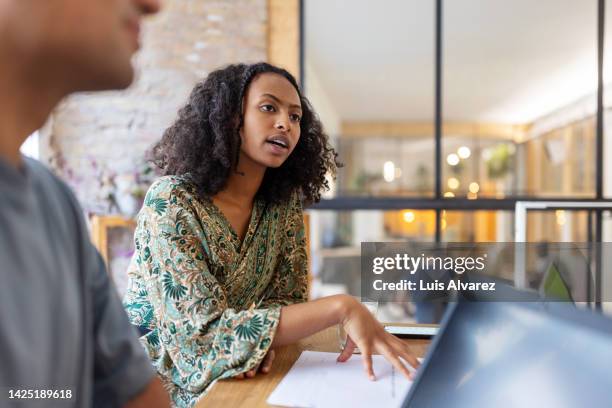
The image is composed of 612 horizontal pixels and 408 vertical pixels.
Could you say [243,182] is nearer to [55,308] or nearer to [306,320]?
[306,320]

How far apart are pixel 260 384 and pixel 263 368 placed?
5 centimetres

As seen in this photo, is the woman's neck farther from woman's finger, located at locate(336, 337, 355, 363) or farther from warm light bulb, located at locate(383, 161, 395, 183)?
warm light bulb, located at locate(383, 161, 395, 183)

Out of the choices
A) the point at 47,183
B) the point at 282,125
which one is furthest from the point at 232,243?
the point at 47,183

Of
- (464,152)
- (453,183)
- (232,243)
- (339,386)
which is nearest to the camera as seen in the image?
(339,386)

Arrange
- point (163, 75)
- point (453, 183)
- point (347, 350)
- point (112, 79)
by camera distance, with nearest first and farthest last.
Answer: point (112, 79) → point (347, 350) → point (163, 75) → point (453, 183)

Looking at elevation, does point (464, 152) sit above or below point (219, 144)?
above

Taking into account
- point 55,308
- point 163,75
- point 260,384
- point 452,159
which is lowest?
point 260,384

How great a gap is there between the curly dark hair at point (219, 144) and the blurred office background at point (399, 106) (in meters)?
1.88

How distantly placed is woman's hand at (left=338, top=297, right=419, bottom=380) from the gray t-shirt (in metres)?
0.43

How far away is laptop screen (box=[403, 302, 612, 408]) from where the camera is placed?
0.39 metres

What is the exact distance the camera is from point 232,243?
1.17m

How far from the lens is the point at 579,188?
143 inches

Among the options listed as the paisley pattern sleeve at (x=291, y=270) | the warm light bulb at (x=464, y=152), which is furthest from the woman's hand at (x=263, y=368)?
the warm light bulb at (x=464, y=152)

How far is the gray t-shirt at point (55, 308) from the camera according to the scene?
0.35 metres
